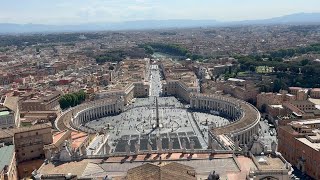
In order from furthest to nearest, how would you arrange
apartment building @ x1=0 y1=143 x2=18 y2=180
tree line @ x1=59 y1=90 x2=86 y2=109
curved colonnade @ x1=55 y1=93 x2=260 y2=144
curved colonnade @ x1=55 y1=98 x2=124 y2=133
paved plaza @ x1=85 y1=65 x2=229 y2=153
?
tree line @ x1=59 y1=90 x2=86 y2=109
curved colonnade @ x1=55 y1=98 x2=124 y2=133
curved colonnade @ x1=55 y1=93 x2=260 y2=144
paved plaza @ x1=85 y1=65 x2=229 y2=153
apartment building @ x1=0 y1=143 x2=18 y2=180

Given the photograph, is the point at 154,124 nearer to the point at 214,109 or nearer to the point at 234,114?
the point at 234,114

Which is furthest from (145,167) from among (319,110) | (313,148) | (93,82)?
(93,82)

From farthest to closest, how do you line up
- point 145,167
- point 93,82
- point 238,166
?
point 93,82 → point 238,166 → point 145,167

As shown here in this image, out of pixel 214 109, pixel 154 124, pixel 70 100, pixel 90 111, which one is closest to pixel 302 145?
pixel 154 124

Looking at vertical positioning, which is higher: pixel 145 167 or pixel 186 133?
pixel 145 167

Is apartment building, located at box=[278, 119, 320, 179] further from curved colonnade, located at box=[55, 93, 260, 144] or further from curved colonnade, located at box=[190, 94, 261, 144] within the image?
curved colonnade, located at box=[55, 93, 260, 144]

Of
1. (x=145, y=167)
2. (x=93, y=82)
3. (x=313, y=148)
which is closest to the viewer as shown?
(x=145, y=167)

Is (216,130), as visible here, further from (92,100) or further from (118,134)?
(92,100)

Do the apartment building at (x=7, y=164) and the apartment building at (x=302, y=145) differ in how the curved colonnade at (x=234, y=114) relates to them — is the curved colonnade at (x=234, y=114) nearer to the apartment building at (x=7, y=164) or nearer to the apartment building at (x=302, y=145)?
the apartment building at (x=302, y=145)

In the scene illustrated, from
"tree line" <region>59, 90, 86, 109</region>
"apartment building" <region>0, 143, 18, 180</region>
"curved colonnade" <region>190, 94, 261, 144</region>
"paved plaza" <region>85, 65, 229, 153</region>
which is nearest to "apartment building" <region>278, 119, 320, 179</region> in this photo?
"curved colonnade" <region>190, 94, 261, 144</region>
